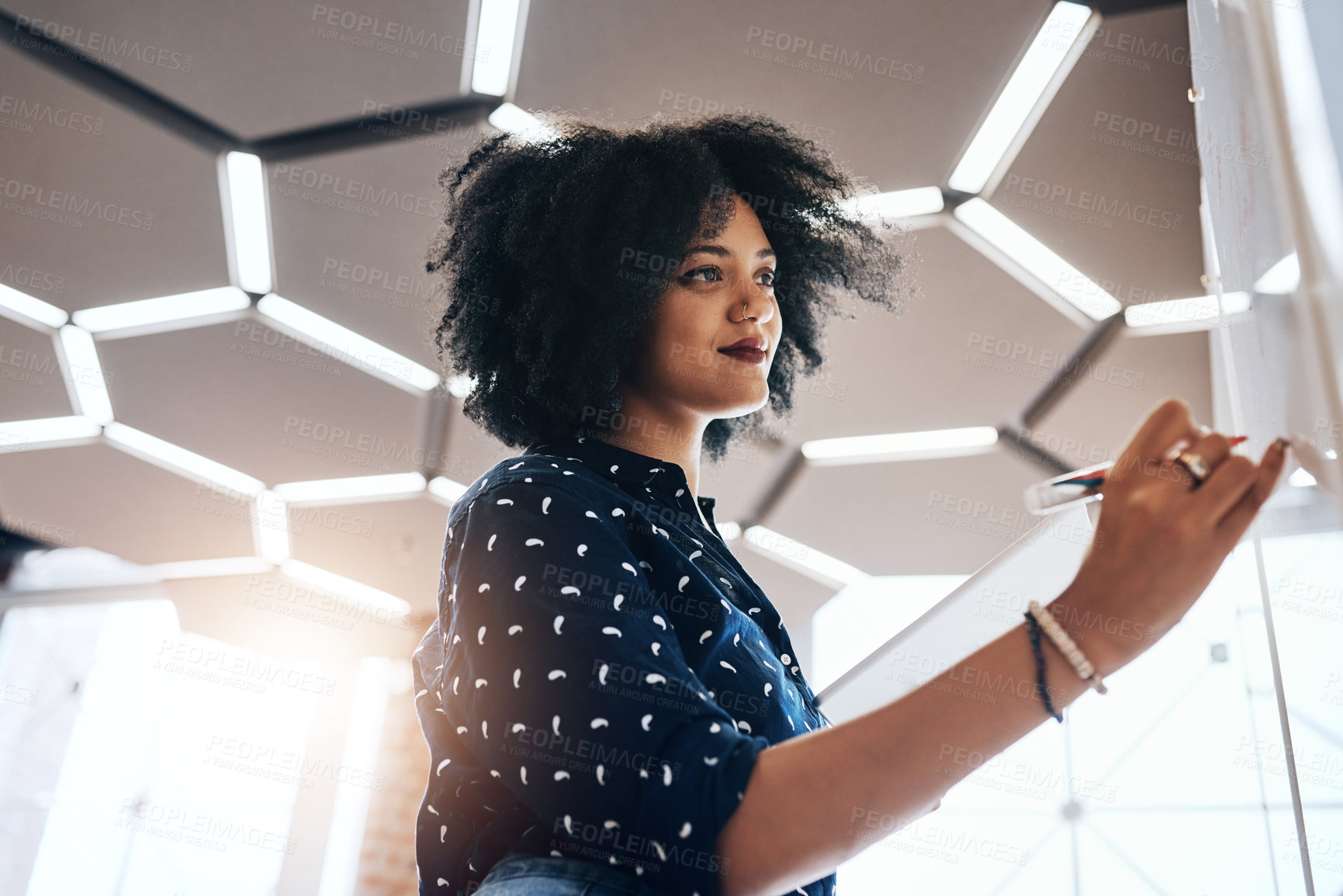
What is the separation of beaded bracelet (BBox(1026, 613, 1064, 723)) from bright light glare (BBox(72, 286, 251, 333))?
2.67 metres

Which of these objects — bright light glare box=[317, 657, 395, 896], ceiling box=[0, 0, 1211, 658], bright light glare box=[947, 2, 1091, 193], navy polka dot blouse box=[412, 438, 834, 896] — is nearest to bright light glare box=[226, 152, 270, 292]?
ceiling box=[0, 0, 1211, 658]

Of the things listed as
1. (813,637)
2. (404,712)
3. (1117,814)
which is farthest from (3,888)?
(1117,814)

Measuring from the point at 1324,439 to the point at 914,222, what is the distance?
187 cm

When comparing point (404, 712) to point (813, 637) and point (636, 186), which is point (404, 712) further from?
point (636, 186)

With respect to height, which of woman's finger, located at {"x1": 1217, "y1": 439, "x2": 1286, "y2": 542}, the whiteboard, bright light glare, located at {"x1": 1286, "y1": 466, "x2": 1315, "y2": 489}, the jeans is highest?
the whiteboard

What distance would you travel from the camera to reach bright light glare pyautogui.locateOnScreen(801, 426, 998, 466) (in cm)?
296

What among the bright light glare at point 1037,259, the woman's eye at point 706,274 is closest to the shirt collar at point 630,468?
the woman's eye at point 706,274

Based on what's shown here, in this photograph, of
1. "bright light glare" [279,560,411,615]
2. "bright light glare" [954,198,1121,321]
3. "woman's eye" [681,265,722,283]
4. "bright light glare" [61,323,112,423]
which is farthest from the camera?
"bright light glare" [279,560,411,615]

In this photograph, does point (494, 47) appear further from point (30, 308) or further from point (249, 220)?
point (30, 308)

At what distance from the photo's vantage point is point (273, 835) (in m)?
5.01

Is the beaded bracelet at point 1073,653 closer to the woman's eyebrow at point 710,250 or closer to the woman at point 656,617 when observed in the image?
the woman at point 656,617

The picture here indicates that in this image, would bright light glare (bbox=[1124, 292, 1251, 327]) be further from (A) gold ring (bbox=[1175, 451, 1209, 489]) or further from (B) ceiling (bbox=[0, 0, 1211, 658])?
(A) gold ring (bbox=[1175, 451, 1209, 489])

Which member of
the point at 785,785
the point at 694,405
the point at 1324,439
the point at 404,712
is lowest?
the point at 785,785

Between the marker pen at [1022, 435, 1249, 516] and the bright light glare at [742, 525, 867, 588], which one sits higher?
the bright light glare at [742, 525, 867, 588]
